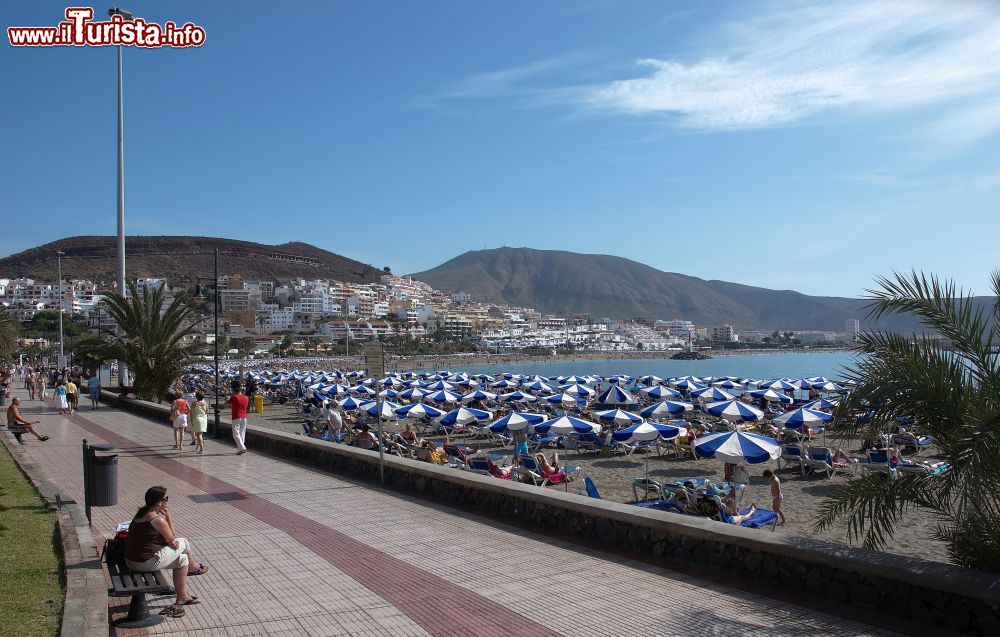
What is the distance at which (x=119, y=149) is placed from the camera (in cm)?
2528

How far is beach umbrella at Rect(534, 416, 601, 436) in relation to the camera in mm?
18734

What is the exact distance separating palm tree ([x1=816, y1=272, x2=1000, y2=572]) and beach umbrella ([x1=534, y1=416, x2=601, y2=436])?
1313cm

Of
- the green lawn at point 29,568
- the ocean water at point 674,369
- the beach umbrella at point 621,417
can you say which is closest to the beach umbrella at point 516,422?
the beach umbrella at point 621,417

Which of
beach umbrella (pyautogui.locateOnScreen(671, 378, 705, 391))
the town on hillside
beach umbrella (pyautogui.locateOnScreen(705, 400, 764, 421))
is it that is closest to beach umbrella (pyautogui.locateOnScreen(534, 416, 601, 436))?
beach umbrella (pyautogui.locateOnScreen(705, 400, 764, 421))

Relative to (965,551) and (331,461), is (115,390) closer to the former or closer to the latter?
(331,461)

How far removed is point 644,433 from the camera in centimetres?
1741

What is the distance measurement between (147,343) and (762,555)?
24.6 meters

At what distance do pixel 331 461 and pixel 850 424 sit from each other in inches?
337

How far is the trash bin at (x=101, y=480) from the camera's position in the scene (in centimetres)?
687

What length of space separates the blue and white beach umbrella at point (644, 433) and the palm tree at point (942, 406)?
11.7 metres

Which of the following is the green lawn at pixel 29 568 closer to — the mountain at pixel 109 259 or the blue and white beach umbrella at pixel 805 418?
the blue and white beach umbrella at pixel 805 418

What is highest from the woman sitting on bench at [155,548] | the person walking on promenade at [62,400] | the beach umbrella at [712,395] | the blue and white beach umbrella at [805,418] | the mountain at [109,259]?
the mountain at [109,259]

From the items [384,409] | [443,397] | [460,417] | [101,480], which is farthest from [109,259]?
[101,480]

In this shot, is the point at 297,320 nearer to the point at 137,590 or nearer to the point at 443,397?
the point at 443,397
